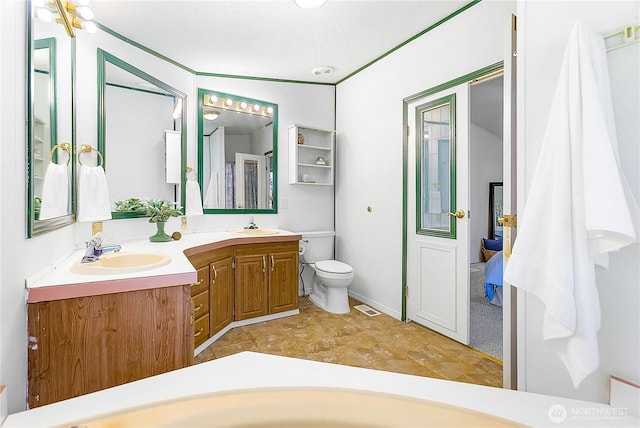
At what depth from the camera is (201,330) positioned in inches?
90.3

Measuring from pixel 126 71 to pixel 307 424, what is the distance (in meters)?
2.78

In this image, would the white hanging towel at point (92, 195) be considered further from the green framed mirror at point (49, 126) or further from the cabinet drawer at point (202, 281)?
the cabinet drawer at point (202, 281)

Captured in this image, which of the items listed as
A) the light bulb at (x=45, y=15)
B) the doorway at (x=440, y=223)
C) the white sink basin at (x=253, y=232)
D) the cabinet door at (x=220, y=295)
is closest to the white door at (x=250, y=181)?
the white sink basin at (x=253, y=232)

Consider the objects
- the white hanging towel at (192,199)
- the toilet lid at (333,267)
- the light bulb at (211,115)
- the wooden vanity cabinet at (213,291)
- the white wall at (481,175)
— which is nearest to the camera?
the wooden vanity cabinet at (213,291)

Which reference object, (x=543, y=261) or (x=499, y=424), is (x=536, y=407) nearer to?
(x=499, y=424)

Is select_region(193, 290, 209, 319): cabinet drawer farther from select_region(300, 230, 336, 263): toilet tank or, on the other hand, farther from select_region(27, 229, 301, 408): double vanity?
select_region(300, 230, 336, 263): toilet tank

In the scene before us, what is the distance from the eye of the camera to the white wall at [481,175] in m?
5.35

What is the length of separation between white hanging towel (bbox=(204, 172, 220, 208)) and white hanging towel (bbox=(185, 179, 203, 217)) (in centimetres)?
13

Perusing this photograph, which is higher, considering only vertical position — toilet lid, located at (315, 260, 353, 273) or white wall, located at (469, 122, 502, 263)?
white wall, located at (469, 122, 502, 263)

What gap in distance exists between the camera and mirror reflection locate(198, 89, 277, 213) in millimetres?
3111

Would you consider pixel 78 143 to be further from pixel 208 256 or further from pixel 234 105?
pixel 234 105

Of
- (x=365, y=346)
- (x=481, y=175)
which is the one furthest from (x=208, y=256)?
(x=481, y=175)

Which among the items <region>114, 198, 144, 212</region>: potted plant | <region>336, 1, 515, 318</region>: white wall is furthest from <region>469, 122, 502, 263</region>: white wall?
<region>114, 198, 144, 212</region>: potted plant

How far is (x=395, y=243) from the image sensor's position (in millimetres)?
2969
